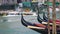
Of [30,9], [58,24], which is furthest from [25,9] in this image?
[58,24]

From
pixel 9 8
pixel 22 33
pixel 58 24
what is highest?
pixel 58 24

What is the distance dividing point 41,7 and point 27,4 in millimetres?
1741

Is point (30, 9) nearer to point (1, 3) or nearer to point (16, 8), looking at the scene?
point (16, 8)

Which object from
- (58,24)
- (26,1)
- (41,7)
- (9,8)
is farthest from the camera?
(26,1)

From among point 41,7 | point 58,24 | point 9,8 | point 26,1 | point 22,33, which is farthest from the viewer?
point 26,1

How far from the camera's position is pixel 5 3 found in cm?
2550

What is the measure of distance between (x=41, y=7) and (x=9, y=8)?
336 cm

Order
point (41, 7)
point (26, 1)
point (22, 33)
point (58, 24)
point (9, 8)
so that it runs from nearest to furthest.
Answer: point (58, 24)
point (22, 33)
point (41, 7)
point (9, 8)
point (26, 1)

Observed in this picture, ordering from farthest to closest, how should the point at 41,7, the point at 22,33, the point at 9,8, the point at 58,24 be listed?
the point at 9,8 < the point at 41,7 < the point at 22,33 < the point at 58,24

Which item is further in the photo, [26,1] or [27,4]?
[26,1]

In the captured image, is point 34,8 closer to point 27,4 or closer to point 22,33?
point 27,4

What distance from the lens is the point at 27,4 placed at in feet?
78.0

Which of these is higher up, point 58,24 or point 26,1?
point 58,24

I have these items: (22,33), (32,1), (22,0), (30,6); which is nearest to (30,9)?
(30,6)
